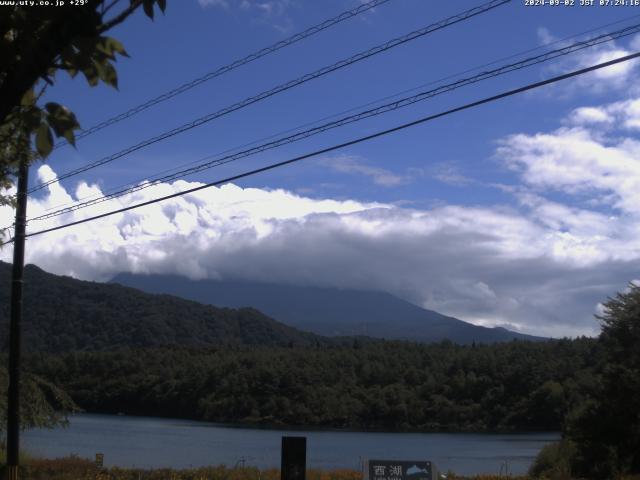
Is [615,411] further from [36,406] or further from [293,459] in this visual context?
[293,459]

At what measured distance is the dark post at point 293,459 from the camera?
1062cm

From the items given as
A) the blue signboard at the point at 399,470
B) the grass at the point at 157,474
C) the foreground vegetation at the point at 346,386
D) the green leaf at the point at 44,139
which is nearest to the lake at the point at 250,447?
the foreground vegetation at the point at 346,386

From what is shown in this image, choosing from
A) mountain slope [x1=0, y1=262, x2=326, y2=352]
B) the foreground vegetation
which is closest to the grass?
the foreground vegetation

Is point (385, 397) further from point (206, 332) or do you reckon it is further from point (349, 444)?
point (206, 332)

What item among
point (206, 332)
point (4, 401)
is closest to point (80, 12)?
point (4, 401)

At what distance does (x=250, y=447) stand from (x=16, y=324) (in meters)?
35.6

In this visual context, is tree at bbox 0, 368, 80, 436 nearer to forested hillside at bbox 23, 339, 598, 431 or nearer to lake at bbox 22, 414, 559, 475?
lake at bbox 22, 414, 559, 475

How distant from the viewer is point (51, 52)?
3725 mm

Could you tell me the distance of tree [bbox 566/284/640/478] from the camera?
29.1 metres

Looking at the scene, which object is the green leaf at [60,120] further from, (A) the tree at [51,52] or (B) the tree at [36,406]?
(B) the tree at [36,406]

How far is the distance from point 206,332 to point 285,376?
329 feet

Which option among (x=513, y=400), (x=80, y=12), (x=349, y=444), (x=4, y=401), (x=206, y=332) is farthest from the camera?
(x=206, y=332)

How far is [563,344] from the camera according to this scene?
3332 inches

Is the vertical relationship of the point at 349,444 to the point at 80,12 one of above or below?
below
